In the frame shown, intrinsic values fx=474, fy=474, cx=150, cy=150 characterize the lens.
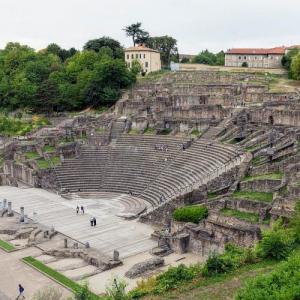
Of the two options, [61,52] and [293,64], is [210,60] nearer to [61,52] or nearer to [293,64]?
[61,52]

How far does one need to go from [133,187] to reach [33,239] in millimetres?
11745

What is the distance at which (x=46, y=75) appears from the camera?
6962 centimetres

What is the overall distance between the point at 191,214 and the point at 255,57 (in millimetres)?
51237

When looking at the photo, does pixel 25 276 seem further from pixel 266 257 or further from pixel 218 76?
pixel 218 76

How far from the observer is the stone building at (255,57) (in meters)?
72.9

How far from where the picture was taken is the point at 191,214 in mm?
29031

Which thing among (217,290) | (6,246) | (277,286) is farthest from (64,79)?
(277,286)

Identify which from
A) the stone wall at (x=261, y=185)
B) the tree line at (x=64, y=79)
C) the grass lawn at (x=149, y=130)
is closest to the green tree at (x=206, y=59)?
the tree line at (x=64, y=79)

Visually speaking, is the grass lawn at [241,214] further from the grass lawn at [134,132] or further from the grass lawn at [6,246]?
the grass lawn at [134,132]

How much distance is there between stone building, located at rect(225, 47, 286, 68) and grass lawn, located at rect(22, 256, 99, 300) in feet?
181

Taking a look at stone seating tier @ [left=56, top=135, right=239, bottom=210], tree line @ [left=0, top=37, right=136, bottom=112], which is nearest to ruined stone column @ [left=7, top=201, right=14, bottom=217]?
stone seating tier @ [left=56, top=135, right=239, bottom=210]

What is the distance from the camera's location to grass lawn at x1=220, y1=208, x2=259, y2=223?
87.5ft

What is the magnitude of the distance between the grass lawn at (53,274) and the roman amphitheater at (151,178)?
59 centimetres

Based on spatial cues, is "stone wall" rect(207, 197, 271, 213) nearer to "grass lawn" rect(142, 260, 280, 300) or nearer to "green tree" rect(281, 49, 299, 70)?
"grass lawn" rect(142, 260, 280, 300)
